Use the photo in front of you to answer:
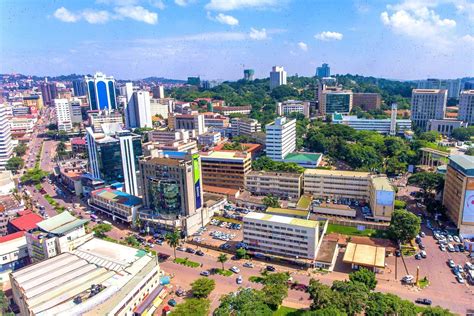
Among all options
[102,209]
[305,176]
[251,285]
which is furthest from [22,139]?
[251,285]

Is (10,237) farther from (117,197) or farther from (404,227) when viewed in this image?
(404,227)

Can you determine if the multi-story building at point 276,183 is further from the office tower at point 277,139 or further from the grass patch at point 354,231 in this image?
the office tower at point 277,139

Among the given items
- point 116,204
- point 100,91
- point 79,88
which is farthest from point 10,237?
point 79,88

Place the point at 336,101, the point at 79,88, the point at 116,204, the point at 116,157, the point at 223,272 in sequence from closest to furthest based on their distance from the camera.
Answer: the point at 223,272 < the point at 116,204 < the point at 116,157 < the point at 336,101 < the point at 79,88

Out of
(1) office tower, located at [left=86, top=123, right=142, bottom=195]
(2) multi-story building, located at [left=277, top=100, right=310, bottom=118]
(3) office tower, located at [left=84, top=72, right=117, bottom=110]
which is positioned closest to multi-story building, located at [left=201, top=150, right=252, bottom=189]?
(1) office tower, located at [left=86, top=123, right=142, bottom=195]

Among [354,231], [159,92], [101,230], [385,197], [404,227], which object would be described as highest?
[159,92]

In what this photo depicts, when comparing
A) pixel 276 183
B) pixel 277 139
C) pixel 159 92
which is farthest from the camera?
pixel 159 92

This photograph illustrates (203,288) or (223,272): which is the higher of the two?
(203,288)
